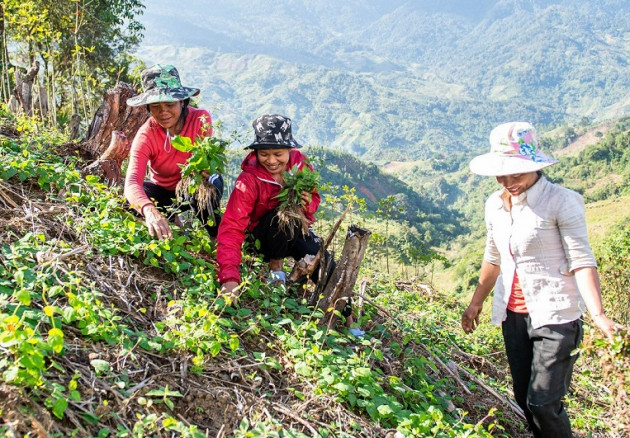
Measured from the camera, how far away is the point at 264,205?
12.5 ft

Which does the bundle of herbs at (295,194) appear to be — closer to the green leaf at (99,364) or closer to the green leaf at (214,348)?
the green leaf at (214,348)

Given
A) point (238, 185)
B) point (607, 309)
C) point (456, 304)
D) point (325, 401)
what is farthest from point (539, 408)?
point (607, 309)

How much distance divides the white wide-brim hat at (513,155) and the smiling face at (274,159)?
128cm

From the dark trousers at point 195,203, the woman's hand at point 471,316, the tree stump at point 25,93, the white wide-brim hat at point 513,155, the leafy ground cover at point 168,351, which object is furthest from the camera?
the tree stump at point 25,93

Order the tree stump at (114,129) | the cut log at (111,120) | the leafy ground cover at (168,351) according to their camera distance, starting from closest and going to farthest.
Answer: the leafy ground cover at (168,351)
the tree stump at (114,129)
the cut log at (111,120)

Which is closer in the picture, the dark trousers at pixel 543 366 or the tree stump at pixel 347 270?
the dark trousers at pixel 543 366

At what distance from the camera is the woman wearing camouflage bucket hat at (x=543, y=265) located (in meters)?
2.88

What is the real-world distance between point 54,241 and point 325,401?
185cm

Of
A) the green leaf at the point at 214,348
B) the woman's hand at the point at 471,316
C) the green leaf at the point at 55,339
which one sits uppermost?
the green leaf at the point at 55,339

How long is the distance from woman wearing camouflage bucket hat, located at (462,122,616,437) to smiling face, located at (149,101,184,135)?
86.2 inches

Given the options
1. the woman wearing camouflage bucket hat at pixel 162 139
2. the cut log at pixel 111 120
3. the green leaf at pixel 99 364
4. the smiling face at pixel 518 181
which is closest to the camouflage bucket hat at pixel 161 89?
the woman wearing camouflage bucket hat at pixel 162 139

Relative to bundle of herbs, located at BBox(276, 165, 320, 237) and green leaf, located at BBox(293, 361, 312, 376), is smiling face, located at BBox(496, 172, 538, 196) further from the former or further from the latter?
green leaf, located at BBox(293, 361, 312, 376)

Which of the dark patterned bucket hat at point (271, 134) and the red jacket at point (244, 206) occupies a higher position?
the dark patterned bucket hat at point (271, 134)

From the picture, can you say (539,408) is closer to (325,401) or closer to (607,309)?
(325,401)
